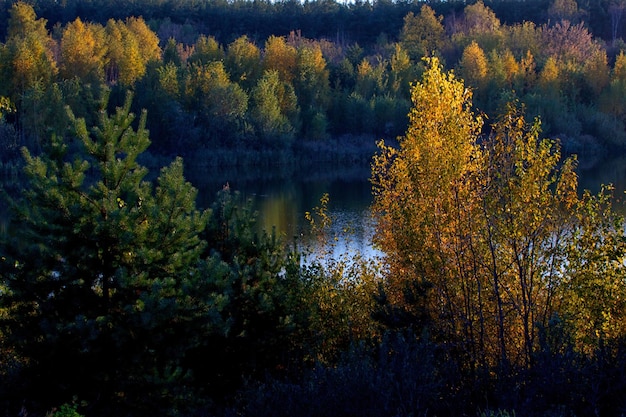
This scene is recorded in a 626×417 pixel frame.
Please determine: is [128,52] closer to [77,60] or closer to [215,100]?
[77,60]

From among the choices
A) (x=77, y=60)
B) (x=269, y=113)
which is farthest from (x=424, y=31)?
(x=77, y=60)

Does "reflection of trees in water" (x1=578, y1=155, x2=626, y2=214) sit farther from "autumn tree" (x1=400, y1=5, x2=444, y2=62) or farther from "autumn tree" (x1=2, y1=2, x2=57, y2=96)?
"autumn tree" (x1=2, y1=2, x2=57, y2=96)

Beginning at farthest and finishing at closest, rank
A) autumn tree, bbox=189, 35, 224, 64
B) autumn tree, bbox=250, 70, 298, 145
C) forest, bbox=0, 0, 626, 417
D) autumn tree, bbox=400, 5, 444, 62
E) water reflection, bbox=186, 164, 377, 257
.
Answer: autumn tree, bbox=400, 5, 444, 62, autumn tree, bbox=189, 35, 224, 64, autumn tree, bbox=250, 70, 298, 145, water reflection, bbox=186, 164, 377, 257, forest, bbox=0, 0, 626, 417

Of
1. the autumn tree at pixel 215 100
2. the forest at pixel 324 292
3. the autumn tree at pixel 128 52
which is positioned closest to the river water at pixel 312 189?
the autumn tree at pixel 215 100

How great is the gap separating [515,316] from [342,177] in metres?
39.4

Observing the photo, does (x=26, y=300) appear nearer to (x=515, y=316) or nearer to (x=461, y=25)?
(x=515, y=316)

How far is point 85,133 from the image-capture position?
10359 mm

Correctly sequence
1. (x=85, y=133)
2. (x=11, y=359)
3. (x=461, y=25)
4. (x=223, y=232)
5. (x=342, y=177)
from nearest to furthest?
(x=85, y=133), (x=11, y=359), (x=223, y=232), (x=342, y=177), (x=461, y=25)

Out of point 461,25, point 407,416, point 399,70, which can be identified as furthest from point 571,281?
point 461,25

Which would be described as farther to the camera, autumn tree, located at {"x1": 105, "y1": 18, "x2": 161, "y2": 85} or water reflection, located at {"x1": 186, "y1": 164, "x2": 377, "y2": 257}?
autumn tree, located at {"x1": 105, "y1": 18, "x2": 161, "y2": 85}

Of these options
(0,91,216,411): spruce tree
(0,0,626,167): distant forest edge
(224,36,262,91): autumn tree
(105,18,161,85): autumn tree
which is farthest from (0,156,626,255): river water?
(0,91,216,411): spruce tree

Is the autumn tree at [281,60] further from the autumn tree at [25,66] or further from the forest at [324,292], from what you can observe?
the forest at [324,292]

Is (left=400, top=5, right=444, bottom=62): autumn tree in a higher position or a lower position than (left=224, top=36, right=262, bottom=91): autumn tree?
higher

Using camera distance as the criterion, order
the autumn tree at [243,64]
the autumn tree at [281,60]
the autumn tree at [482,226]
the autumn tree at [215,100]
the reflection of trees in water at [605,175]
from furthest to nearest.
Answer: the autumn tree at [281,60] < the autumn tree at [243,64] < the autumn tree at [215,100] < the reflection of trees in water at [605,175] < the autumn tree at [482,226]
